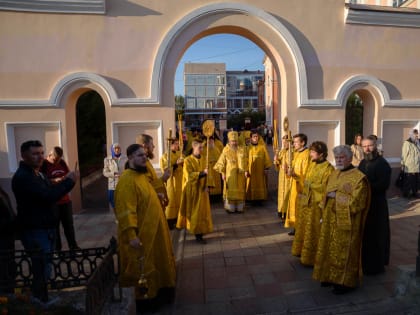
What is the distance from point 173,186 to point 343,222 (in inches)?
151

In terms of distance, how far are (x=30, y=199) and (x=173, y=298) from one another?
1.93m

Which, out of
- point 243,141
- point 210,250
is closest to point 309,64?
point 243,141

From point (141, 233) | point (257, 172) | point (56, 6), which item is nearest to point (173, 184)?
point (257, 172)

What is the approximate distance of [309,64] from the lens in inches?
306

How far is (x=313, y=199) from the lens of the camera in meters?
4.29

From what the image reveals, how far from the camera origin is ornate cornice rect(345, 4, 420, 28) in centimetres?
779

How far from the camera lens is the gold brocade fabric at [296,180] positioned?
5559 mm

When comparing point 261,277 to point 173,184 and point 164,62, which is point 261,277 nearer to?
point 173,184

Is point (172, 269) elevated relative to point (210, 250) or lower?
elevated

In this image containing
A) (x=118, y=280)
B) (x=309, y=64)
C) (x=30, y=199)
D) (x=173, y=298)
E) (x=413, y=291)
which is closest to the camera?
(x=118, y=280)

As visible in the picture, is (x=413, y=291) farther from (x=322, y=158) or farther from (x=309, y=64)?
(x=309, y=64)

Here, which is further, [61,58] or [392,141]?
[392,141]

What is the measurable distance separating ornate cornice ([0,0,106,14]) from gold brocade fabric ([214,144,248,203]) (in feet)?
14.0

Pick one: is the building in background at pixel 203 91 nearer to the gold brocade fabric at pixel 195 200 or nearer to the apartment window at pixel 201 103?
the apartment window at pixel 201 103
